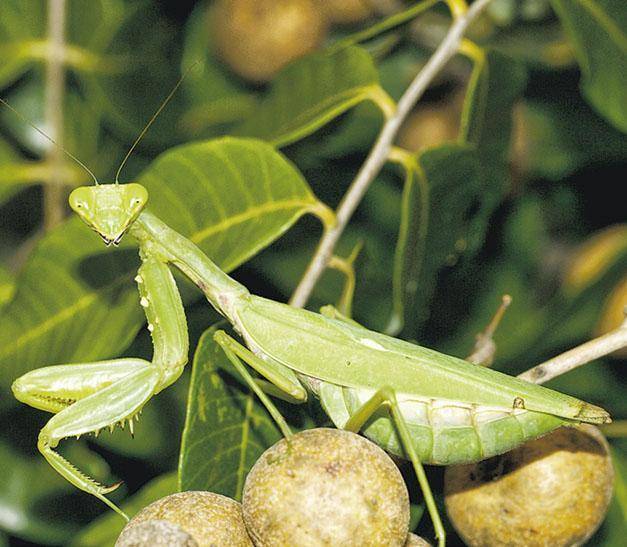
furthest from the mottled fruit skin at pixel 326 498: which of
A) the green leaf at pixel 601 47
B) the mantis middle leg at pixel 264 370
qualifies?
the green leaf at pixel 601 47

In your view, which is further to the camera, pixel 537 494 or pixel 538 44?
pixel 538 44

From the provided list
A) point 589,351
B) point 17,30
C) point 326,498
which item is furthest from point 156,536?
point 17,30

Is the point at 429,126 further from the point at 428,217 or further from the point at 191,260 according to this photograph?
the point at 191,260

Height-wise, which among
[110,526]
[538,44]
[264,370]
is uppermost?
[538,44]

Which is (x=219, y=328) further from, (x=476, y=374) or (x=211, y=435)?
(x=476, y=374)

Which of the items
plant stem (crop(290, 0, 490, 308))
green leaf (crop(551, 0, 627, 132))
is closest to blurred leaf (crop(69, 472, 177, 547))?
plant stem (crop(290, 0, 490, 308))
